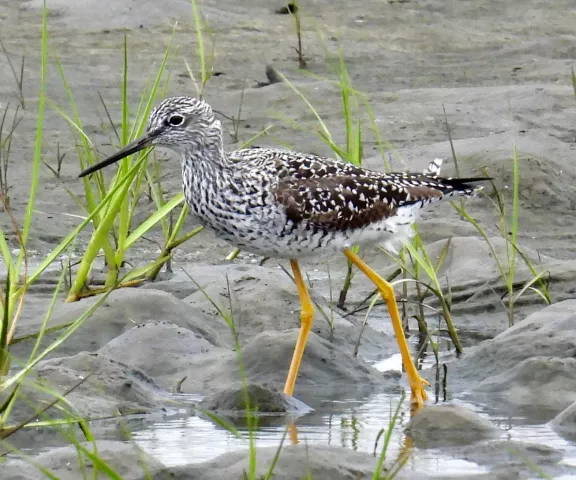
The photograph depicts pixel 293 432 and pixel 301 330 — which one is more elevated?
pixel 301 330

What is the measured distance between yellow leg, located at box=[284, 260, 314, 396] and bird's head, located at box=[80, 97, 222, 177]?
31.3 inches

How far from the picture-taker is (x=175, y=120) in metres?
6.38

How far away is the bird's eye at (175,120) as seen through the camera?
6.37m

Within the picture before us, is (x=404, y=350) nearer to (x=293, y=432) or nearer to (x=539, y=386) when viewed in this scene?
(x=539, y=386)

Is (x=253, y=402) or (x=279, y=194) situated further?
(x=279, y=194)

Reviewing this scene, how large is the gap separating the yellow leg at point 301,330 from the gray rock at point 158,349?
0.52 m

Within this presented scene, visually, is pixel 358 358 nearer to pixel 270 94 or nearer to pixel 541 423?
pixel 541 423

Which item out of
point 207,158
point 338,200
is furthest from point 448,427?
point 207,158

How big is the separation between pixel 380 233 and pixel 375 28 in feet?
24.4

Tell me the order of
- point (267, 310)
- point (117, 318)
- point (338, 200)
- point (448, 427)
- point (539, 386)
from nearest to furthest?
point (448, 427) → point (539, 386) → point (338, 200) → point (117, 318) → point (267, 310)

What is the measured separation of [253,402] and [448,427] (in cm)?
94

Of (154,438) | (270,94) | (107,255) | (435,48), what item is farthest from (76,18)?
(154,438)

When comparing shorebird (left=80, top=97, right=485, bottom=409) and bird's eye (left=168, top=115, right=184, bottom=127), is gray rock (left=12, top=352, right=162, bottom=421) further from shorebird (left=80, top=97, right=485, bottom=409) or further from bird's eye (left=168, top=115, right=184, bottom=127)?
bird's eye (left=168, top=115, right=184, bottom=127)

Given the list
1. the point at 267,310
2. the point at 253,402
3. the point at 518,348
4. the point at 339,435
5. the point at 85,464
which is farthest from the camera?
the point at 267,310
